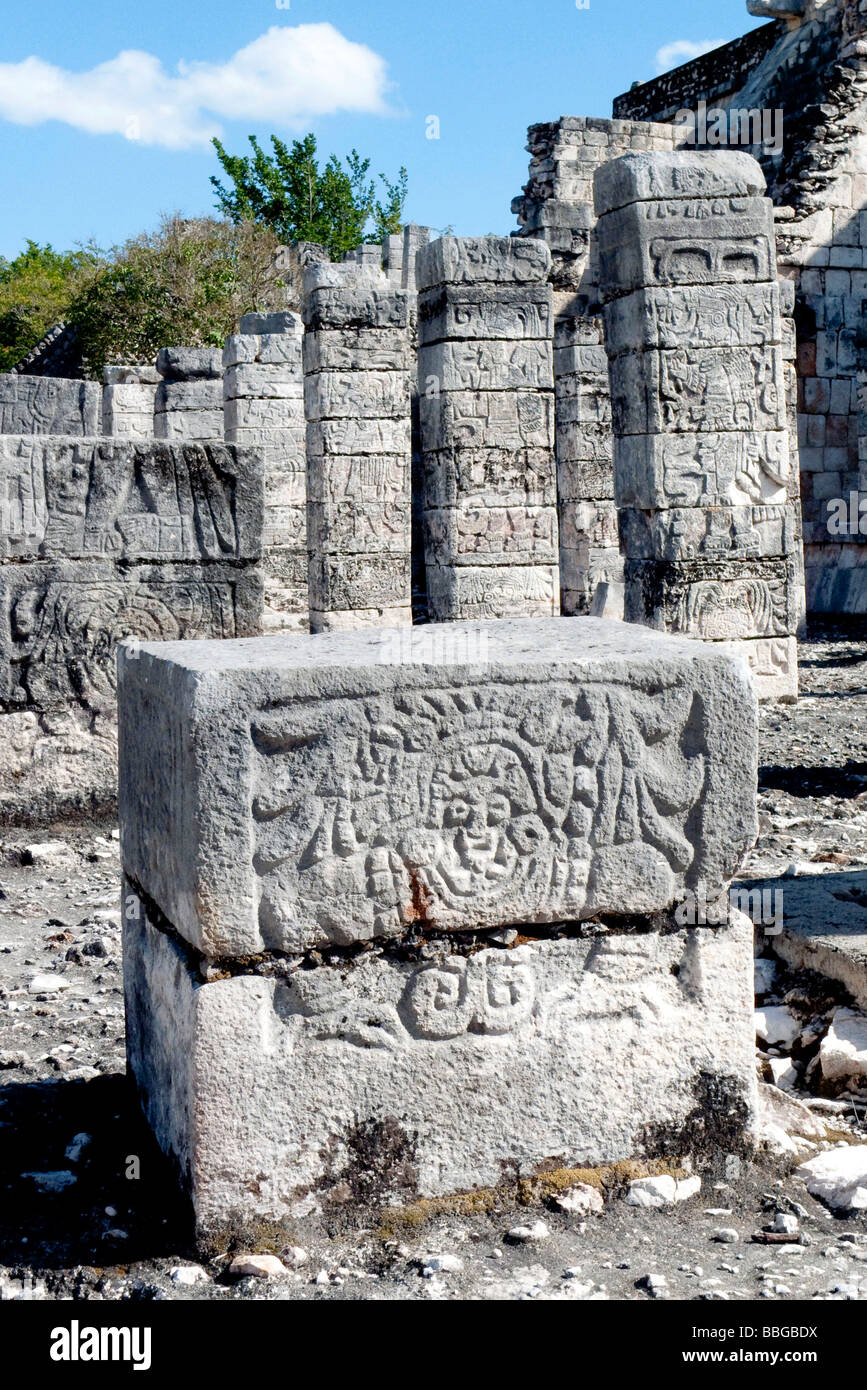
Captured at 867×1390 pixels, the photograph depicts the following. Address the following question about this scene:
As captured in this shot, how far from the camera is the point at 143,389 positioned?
17984 mm

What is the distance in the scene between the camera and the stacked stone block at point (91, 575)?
576cm

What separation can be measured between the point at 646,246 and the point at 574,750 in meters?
5.78

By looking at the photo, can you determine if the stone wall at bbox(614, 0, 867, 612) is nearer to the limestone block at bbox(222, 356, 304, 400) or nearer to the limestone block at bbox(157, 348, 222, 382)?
the limestone block at bbox(222, 356, 304, 400)

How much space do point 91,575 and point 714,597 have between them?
3899mm

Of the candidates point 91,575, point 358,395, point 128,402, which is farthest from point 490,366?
point 128,402

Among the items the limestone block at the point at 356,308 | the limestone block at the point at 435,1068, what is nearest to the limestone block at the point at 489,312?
the limestone block at the point at 356,308

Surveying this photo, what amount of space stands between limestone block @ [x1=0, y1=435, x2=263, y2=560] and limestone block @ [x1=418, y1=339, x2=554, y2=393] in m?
4.83

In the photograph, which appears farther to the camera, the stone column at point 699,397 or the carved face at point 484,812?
the stone column at point 699,397

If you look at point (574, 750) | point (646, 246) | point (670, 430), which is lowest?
point (574, 750)

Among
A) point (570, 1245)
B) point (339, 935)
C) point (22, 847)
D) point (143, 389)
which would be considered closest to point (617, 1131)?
point (570, 1245)

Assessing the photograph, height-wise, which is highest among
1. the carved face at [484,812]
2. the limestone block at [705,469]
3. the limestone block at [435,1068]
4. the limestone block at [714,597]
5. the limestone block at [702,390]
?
the limestone block at [702,390]

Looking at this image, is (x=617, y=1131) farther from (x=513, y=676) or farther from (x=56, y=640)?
(x=56, y=640)

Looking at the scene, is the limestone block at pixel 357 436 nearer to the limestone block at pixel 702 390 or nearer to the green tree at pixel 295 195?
the limestone block at pixel 702 390

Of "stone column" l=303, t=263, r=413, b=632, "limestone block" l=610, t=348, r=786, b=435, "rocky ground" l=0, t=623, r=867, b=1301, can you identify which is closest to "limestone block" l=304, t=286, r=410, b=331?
"stone column" l=303, t=263, r=413, b=632
